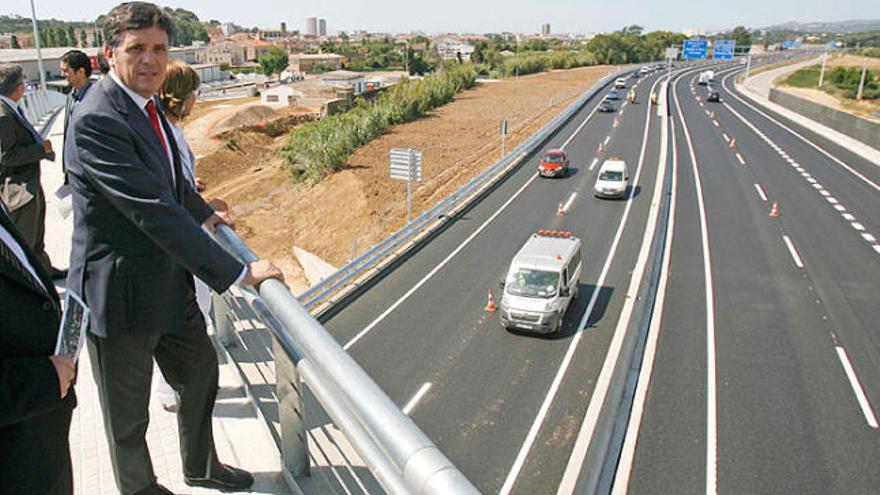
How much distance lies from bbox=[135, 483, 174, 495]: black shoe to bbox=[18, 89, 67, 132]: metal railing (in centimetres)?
2116

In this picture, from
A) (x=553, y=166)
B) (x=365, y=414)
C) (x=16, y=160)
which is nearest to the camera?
(x=365, y=414)

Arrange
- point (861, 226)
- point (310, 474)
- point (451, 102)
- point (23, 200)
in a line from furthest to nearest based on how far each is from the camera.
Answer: point (451, 102), point (861, 226), point (23, 200), point (310, 474)

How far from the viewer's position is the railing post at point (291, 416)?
2895 mm

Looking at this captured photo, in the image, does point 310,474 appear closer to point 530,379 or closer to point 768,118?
point 530,379

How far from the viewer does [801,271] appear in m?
20.5

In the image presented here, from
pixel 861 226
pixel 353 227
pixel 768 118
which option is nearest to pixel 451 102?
pixel 768 118

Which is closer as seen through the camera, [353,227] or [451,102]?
Answer: [353,227]

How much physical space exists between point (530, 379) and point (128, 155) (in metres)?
12.5

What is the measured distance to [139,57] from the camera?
278 cm

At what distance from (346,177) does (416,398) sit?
28431mm

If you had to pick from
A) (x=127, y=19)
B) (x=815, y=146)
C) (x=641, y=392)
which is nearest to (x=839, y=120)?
(x=815, y=146)

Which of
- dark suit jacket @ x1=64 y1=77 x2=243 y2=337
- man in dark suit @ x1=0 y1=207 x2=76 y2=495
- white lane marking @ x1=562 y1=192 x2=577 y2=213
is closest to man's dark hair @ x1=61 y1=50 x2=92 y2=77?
dark suit jacket @ x1=64 y1=77 x2=243 y2=337

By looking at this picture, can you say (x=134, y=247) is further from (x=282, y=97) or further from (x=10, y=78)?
(x=282, y=97)

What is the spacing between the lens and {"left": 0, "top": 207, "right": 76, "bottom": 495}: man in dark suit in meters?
1.90
